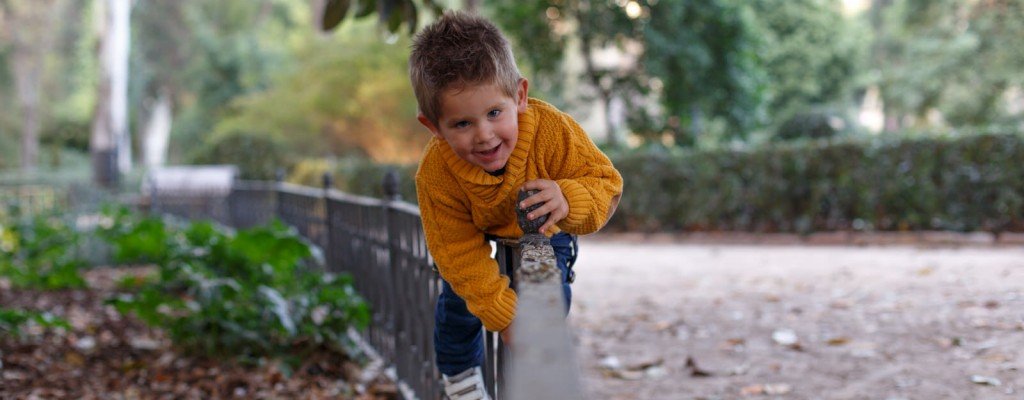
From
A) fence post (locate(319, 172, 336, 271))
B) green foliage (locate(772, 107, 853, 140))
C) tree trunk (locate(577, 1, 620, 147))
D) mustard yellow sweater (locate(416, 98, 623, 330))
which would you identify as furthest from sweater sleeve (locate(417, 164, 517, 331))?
green foliage (locate(772, 107, 853, 140))

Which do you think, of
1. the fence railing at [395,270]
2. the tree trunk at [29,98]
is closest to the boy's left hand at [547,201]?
the fence railing at [395,270]

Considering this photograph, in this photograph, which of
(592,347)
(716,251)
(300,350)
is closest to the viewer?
(300,350)

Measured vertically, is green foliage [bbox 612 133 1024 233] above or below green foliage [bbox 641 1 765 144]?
below

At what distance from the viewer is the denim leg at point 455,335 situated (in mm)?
2377

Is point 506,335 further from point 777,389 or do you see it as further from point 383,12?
point 383,12

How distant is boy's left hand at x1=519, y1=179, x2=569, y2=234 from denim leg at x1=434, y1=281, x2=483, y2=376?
0.59 metres

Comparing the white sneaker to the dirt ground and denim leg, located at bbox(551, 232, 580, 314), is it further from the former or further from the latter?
the dirt ground

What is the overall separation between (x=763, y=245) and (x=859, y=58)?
68.7 ft

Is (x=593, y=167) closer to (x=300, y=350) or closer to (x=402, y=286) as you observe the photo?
(x=402, y=286)

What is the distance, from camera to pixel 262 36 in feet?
139

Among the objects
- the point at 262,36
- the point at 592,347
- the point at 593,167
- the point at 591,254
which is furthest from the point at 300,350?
the point at 262,36

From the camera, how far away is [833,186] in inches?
438

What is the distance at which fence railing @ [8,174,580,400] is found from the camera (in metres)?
2.22

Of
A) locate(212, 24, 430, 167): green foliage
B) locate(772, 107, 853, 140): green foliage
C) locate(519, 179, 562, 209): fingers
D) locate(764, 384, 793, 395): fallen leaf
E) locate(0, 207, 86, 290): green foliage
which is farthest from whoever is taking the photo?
locate(212, 24, 430, 167): green foliage
